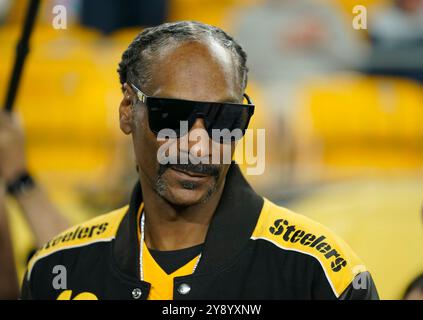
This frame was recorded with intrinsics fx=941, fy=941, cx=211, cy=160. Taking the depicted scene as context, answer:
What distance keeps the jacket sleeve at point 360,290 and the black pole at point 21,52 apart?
1235mm

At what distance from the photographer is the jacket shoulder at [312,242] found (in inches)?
77.4

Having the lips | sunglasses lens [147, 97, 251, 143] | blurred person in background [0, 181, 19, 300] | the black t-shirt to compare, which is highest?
sunglasses lens [147, 97, 251, 143]

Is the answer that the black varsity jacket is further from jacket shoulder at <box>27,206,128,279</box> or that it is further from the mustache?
the mustache

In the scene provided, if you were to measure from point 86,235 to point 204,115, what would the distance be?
545 millimetres

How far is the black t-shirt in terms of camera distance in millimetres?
2104

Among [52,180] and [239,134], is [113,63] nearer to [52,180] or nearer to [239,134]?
[52,180]

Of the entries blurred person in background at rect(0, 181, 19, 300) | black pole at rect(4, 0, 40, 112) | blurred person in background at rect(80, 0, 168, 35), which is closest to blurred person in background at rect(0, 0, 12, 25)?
blurred person in background at rect(80, 0, 168, 35)

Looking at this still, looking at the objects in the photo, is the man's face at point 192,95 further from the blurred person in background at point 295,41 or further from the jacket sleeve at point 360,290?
the blurred person in background at point 295,41

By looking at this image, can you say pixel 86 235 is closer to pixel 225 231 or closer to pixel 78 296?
pixel 78 296

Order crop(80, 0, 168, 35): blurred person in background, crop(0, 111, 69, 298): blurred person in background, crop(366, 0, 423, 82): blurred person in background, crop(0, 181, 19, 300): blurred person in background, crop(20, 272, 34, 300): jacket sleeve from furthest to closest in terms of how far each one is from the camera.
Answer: crop(80, 0, 168, 35): blurred person in background < crop(366, 0, 423, 82): blurred person in background < crop(0, 111, 69, 298): blurred person in background < crop(0, 181, 19, 300): blurred person in background < crop(20, 272, 34, 300): jacket sleeve

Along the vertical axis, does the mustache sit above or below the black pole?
below

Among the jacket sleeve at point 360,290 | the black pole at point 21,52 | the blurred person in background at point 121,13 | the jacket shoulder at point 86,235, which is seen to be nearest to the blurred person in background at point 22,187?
the black pole at point 21,52

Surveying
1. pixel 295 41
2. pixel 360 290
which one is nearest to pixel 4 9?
pixel 295 41

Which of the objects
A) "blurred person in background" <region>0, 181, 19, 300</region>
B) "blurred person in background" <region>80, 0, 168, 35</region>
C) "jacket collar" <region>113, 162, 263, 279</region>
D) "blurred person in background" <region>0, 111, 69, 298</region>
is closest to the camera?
"jacket collar" <region>113, 162, 263, 279</region>
